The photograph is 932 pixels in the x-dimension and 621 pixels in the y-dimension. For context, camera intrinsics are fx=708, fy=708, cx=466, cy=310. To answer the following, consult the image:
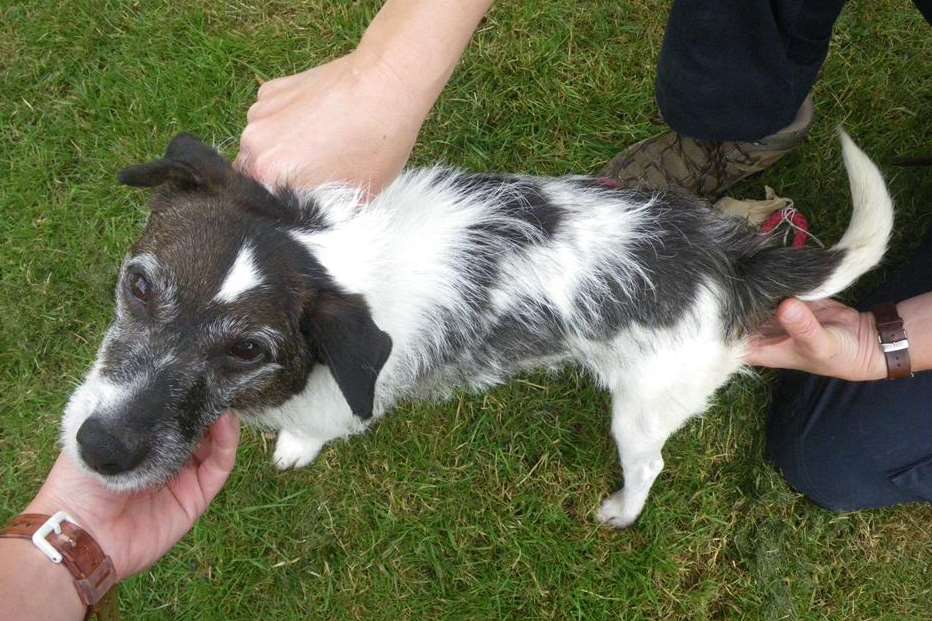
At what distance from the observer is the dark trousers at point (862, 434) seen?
339 centimetres

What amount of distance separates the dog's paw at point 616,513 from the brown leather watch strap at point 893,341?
1426mm

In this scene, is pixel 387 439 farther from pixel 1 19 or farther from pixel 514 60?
pixel 1 19

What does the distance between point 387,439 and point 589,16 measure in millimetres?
2794

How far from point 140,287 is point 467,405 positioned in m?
2.13

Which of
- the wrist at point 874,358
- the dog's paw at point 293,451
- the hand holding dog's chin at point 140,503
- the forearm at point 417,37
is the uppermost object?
the forearm at point 417,37

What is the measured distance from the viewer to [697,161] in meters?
3.88

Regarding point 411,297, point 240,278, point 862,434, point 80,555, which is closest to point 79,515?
point 80,555

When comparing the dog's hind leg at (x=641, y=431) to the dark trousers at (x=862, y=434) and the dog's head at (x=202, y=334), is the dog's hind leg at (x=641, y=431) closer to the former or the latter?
the dark trousers at (x=862, y=434)

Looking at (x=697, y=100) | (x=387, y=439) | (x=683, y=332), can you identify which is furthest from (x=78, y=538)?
(x=697, y=100)

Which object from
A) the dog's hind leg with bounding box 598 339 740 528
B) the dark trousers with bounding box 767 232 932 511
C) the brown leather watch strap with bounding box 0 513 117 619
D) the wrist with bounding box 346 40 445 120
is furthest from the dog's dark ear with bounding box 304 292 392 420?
the dark trousers with bounding box 767 232 932 511

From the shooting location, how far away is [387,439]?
153 inches

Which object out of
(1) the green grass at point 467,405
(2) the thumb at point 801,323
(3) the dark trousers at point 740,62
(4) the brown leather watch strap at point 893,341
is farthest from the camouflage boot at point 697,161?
(2) the thumb at point 801,323

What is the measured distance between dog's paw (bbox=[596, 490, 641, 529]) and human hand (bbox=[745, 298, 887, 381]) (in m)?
1.12

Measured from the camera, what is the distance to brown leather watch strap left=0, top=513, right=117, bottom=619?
87.6 inches
